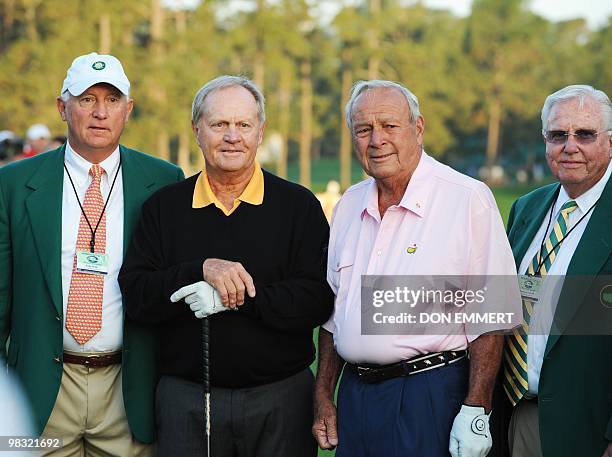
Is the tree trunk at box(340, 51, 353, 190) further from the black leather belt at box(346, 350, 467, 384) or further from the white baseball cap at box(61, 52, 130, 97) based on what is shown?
the black leather belt at box(346, 350, 467, 384)

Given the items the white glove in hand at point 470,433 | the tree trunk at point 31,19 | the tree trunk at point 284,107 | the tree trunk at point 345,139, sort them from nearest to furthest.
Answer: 1. the white glove in hand at point 470,433
2. the tree trunk at point 31,19
3. the tree trunk at point 284,107
4. the tree trunk at point 345,139

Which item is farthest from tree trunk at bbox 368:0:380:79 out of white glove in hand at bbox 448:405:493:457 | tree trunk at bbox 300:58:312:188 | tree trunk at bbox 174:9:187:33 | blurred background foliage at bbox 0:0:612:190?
white glove in hand at bbox 448:405:493:457

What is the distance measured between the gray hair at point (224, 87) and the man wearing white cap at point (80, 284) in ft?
1.51

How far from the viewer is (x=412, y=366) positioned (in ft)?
11.4

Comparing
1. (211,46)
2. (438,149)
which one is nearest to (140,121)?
(211,46)

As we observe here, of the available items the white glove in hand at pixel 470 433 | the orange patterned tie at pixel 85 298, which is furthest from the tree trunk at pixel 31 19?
the white glove in hand at pixel 470 433

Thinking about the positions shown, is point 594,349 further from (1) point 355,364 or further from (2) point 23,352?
(2) point 23,352

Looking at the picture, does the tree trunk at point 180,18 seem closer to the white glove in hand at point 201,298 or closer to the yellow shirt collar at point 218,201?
the yellow shirt collar at point 218,201

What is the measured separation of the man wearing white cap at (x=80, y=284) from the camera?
12.6ft

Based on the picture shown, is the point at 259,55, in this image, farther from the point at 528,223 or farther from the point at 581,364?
the point at 581,364

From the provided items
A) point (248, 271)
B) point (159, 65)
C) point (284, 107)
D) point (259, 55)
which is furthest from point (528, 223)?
point (284, 107)

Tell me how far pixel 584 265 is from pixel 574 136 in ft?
2.08

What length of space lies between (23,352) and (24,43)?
30110 millimetres

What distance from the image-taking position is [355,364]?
3615 millimetres
